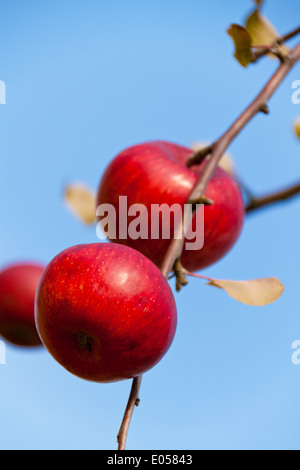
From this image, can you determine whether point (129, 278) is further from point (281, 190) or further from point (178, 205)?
Result: point (281, 190)

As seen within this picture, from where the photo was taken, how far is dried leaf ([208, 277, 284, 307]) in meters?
1.08

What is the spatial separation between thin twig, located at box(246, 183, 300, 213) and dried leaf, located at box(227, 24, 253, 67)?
37 cm

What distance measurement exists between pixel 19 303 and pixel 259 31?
112 cm

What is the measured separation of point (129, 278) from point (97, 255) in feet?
0.24

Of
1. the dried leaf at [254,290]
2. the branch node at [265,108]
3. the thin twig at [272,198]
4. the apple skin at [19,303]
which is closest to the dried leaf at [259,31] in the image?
the branch node at [265,108]

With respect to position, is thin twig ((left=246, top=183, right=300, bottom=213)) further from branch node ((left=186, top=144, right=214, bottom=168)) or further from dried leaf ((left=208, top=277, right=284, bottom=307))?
dried leaf ((left=208, top=277, right=284, bottom=307))

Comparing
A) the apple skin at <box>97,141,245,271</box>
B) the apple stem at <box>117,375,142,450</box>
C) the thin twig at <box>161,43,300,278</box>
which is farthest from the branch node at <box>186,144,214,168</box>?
the apple stem at <box>117,375,142,450</box>

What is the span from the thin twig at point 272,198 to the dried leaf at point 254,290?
0.50 meters

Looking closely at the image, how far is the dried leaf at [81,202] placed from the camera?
181cm

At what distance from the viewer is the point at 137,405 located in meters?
0.89

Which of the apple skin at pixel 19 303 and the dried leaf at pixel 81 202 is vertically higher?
the dried leaf at pixel 81 202

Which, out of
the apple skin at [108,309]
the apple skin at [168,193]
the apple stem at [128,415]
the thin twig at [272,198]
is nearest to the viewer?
the apple stem at [128,415]

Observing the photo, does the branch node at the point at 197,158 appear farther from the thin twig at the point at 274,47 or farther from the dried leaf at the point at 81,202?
the dried leaf at the point at 81,202
